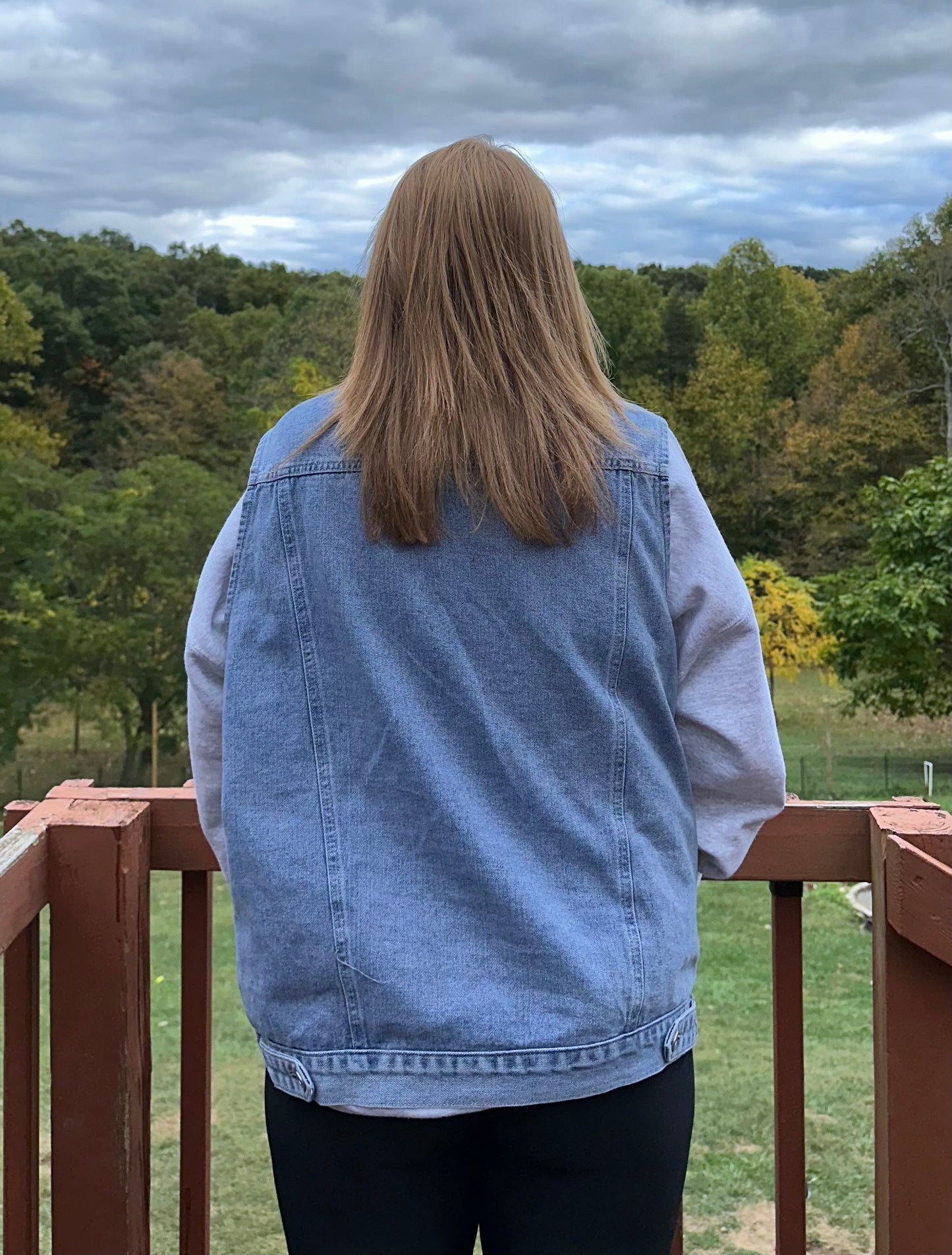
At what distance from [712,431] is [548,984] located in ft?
61.4

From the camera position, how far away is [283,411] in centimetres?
1717

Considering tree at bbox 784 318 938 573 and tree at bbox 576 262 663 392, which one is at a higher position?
tree at bbox 576 262 663 392

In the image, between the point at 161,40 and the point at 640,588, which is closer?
the point at 640,588

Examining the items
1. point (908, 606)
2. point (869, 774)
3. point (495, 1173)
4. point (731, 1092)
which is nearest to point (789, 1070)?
point (495, 1173)

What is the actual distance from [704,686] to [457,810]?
0.21 metres

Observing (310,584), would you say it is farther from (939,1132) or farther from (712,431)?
(712,431)

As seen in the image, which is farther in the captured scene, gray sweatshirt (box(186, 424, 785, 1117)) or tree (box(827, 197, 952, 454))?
tree (box(827, 197, 952, 454))

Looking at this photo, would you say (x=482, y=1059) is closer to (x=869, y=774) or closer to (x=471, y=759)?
(x=471, y=759)

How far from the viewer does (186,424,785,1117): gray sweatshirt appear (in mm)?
891

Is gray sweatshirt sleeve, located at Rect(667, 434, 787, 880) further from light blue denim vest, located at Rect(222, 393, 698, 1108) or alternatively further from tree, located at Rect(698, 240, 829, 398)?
tree, located at Rect(698, 240, 829, 398)

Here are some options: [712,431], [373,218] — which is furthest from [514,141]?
[712,431]

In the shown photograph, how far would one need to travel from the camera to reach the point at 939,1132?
1106mm

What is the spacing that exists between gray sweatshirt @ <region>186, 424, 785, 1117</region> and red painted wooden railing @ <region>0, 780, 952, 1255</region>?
0.20 m

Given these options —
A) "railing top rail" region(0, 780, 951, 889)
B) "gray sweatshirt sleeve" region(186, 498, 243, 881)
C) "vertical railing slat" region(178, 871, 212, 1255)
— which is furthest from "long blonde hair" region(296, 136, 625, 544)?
"vertical railing slat" region(178, 871, 212, 1255)
